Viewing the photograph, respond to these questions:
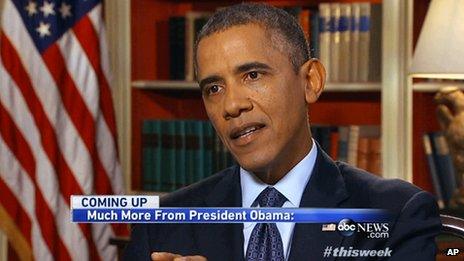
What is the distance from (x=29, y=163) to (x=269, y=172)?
3.89ft

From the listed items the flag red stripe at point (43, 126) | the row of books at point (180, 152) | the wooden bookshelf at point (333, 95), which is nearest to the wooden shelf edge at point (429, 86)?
the wooden bookshelf at point (333, 95)

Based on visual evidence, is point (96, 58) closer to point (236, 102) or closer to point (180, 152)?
point (180, 152)

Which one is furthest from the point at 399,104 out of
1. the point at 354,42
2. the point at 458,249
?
the point at 458,249

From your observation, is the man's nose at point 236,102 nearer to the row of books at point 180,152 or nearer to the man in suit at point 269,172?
the man in suit at point 269,172

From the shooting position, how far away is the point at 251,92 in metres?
0.72

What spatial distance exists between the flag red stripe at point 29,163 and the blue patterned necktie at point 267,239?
1141 millimetres

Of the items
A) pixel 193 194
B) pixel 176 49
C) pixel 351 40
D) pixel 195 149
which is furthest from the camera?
pixel 176 49

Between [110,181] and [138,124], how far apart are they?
1.29ft

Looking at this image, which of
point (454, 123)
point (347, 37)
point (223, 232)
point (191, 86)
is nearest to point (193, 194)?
point (223, 232)

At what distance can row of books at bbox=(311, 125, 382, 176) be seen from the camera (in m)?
2.01

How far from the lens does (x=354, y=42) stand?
1990 millimetres

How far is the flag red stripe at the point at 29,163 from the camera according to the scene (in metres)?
1.84

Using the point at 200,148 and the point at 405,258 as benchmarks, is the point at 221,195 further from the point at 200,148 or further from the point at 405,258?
the point at 200,148

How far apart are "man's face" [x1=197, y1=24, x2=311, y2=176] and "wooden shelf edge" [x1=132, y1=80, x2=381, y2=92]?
1.27 m
